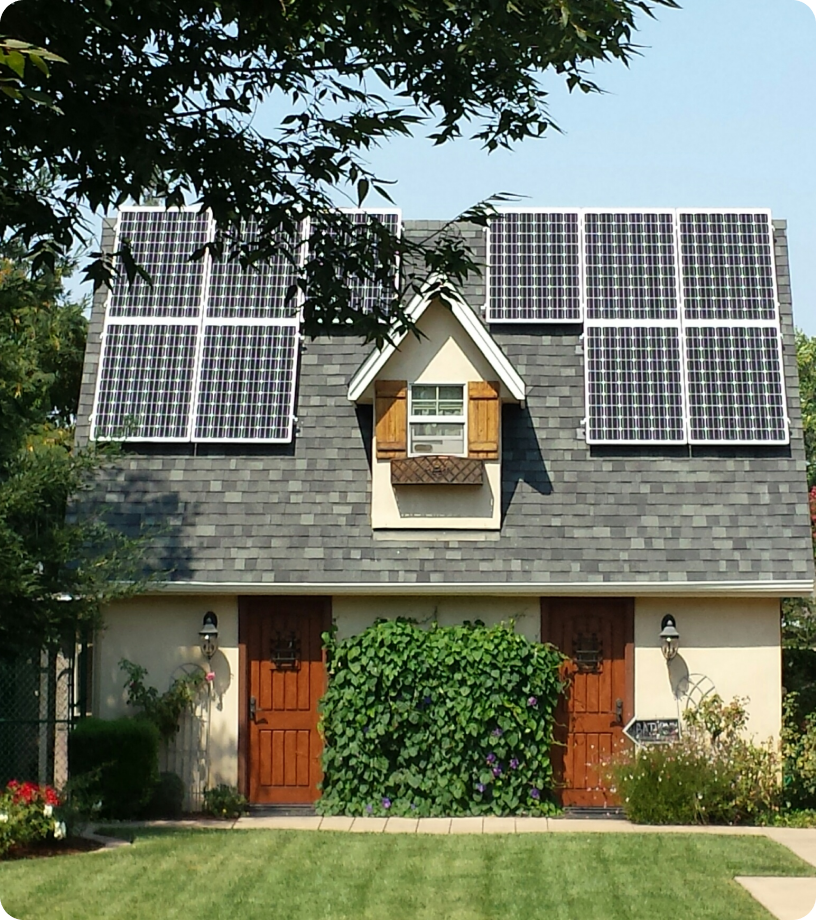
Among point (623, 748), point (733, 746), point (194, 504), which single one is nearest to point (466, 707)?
point (623, 748)

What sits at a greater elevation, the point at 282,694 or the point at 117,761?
the point at 282,694

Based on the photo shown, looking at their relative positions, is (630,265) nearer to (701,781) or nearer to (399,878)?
(701,781)

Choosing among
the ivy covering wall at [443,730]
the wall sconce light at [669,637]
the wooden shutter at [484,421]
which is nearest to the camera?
the ivy covering wall at [443,730]

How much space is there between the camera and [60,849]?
12.8 meters

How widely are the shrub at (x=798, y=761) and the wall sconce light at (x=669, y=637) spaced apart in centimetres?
144

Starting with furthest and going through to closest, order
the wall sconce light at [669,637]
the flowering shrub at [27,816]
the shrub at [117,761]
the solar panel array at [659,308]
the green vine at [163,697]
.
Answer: the solar panel array at [659,308], the green vine at [163,697], the wall sconce light at [669,637], the shrub at [117,761], the flowering shrub at [27,816]

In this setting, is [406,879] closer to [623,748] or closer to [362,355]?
[623,748]

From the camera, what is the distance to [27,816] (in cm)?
1256

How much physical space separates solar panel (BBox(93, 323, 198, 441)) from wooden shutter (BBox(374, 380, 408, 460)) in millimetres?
2303

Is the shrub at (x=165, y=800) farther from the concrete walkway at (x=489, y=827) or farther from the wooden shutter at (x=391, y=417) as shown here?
the wooden shutter at (x=391, y=417)

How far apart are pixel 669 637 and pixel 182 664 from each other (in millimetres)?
5384

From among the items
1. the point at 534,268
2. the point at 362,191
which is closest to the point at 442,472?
the point at 534,268

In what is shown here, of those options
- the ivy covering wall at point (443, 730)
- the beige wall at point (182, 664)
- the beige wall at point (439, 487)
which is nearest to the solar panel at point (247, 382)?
the beige wall at point (439, 487)

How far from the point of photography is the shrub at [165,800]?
15578mm
